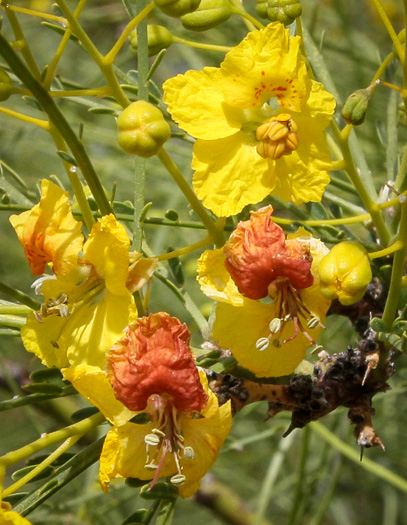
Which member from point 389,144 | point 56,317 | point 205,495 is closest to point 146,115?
point 56,317

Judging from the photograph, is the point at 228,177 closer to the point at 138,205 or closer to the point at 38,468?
the point at 138,205

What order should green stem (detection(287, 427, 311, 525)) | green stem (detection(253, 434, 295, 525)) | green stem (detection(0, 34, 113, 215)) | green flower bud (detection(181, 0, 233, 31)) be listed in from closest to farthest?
green stem (detection(0, 34, 113, 215)) < green flower bud (detection(181, 0, 233, 31)) < green stem (detection(287, 427, 311, 525)) < green stem (detection(253, 434, 295, 525))

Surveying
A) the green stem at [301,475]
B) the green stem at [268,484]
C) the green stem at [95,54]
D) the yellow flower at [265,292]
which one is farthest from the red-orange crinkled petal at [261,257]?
the green stem at [268,484]

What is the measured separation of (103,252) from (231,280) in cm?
17

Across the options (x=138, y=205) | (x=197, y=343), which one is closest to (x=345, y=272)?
(x=138, y=205)

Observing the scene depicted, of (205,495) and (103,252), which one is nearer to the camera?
(103,252)

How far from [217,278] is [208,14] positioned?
15.3 inches

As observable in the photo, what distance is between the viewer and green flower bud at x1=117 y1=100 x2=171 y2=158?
950 millimetres

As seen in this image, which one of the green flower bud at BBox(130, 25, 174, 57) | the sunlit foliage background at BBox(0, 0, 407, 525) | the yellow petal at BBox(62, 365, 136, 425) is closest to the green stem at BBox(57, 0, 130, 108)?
the green flower bud at BBox(130, 25, 174, 57)

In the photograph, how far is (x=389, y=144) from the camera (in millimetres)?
1486

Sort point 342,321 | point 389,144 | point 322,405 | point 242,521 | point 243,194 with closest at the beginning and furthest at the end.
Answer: point 243,194 < point 322,405 < point 389,144 < point 342,321 < point 242,521

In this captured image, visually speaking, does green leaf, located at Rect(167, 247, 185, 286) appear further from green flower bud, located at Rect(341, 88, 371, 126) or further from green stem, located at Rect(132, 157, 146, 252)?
green flower bud, located at Rect(341, 88, 371, 126)

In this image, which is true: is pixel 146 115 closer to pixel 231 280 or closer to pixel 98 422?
pixel 231 280

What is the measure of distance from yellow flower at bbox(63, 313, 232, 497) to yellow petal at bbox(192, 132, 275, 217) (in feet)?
0.63
